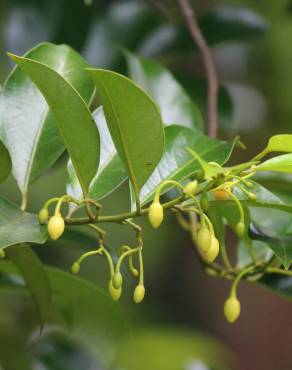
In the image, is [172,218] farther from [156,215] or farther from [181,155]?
[156,215]

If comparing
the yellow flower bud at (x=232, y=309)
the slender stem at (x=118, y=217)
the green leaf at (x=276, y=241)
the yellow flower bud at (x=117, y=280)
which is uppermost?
the slender stem at (x=118, y=217)

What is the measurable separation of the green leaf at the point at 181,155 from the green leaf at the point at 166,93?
0.26m

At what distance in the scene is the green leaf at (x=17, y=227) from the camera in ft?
2.58

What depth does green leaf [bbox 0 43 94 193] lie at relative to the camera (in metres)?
0.96

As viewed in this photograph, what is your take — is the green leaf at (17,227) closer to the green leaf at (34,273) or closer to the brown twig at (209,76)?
the green leaf at (34,273)

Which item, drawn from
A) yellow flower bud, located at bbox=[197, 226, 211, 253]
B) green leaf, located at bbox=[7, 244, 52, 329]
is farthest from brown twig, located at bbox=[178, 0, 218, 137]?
yellow flower bud, located at bbox=[197, 226, 211, 253]

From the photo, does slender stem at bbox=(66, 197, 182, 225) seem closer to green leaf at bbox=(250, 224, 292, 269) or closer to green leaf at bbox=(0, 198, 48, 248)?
green leaf at bbox=(0, 198, 48, 248)

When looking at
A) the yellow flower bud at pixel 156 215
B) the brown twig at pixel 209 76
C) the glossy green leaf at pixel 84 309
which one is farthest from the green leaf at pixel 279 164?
the brown twig at pixel 209 76

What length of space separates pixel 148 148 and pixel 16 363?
2.79 feet

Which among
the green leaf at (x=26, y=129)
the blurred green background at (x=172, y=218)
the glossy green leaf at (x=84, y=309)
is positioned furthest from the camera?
the blurred green background at (x=172, y=218)

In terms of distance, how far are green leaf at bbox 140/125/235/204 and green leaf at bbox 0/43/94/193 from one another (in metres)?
0.12

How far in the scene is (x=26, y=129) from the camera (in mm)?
977

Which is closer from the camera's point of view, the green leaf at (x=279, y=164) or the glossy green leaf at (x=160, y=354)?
the green leaf at (x=279, y=164)

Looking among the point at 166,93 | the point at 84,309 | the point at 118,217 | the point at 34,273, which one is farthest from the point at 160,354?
the point at 118,217
